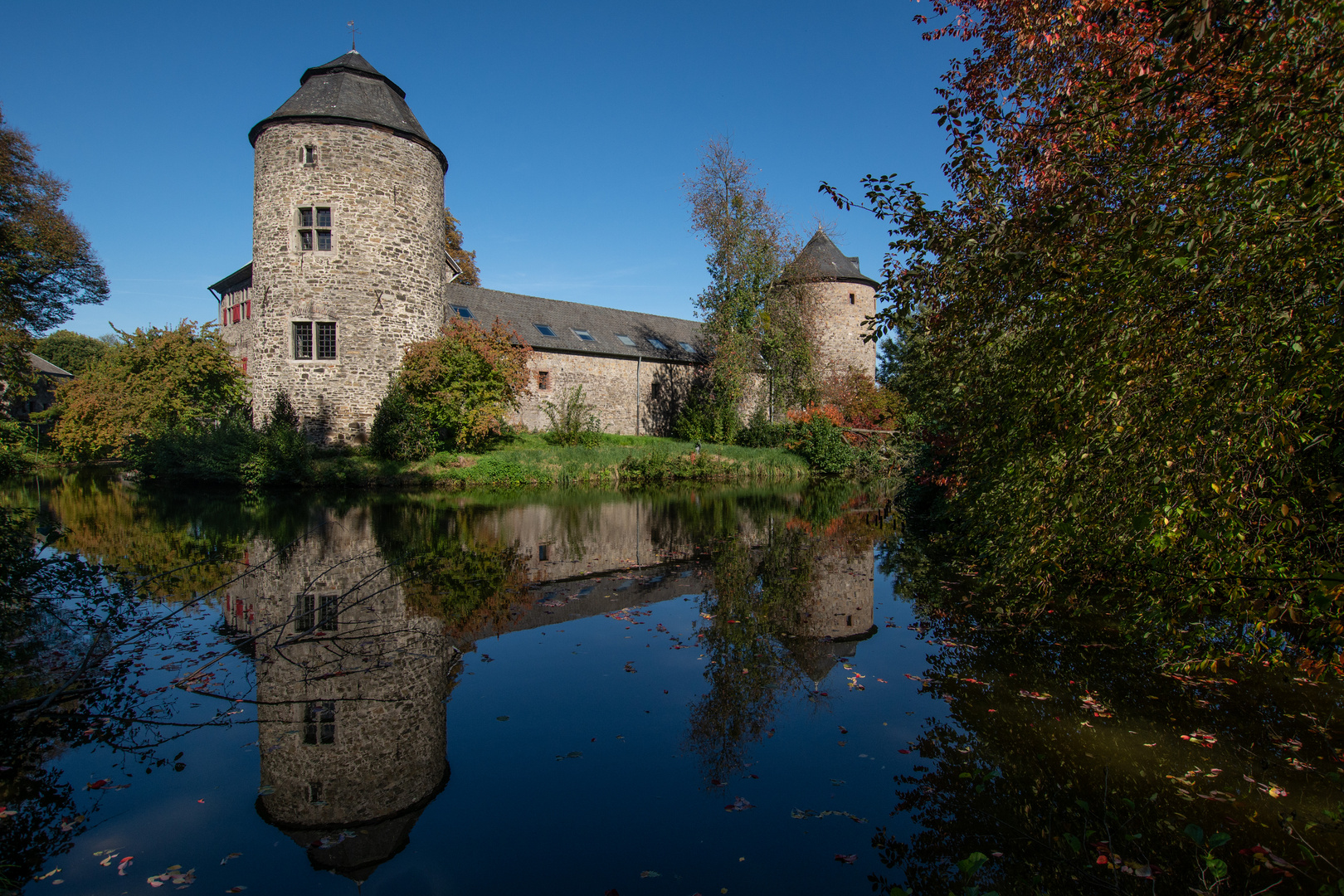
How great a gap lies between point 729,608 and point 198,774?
14.4ft

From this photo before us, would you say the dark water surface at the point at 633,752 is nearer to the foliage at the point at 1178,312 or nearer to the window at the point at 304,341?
the foliage at the point at 1178,312

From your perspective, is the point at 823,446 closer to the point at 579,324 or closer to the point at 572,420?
the point at 572,420

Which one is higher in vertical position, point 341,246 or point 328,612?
point 341,246

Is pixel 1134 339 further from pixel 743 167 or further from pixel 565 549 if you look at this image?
pixel 743 167

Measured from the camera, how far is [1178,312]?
3.43 meters

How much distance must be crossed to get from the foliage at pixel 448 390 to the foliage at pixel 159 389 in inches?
182

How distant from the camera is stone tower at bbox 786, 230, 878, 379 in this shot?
30266mm

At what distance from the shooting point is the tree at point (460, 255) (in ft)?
104

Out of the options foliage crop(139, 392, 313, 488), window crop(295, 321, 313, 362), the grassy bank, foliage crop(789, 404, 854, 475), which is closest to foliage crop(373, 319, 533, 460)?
the grassy bank

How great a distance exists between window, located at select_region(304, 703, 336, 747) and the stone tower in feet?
88.9

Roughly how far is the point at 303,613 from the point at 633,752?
377 centimetres

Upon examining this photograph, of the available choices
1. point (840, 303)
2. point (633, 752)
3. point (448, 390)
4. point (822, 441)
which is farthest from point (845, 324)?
point (633, 752)

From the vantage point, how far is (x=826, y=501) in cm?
1655

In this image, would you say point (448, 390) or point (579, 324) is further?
point (579, 324)
